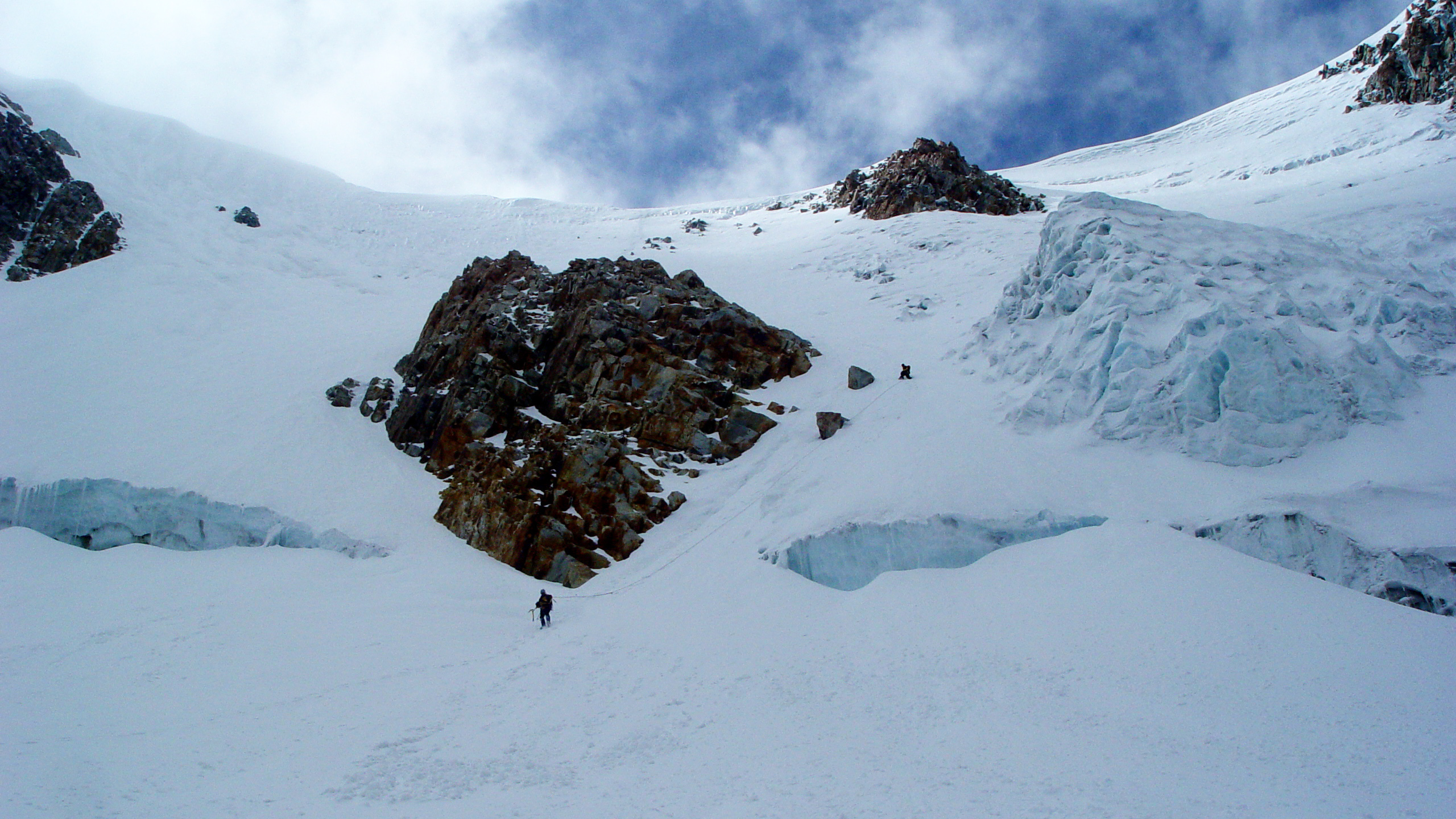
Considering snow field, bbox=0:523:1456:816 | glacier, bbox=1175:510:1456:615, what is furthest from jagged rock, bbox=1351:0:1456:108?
snow field, bbox=0:523:1456:816

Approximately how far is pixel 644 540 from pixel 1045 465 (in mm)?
10678

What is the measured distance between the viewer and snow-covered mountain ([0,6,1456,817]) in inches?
321

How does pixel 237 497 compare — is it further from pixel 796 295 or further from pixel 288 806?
pixel 796 295

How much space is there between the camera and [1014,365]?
2008 cm

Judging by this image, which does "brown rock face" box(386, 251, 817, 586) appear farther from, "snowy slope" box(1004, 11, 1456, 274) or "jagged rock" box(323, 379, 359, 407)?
"snowy slope" box(1004, 11, 1456, 274)

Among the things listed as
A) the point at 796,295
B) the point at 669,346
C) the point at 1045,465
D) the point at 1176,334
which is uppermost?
the point at 796,295

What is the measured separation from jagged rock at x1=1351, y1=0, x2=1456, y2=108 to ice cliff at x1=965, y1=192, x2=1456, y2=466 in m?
34.0

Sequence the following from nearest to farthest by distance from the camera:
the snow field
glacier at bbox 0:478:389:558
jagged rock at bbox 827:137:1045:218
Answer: the snow field, glacier at bbox 0:478:389:558, jagged rock at bbox 827:137:1045:218

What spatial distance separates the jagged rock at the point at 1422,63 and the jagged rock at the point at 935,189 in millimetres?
20513

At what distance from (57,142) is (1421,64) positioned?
90.6m

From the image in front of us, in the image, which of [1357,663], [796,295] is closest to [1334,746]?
[1357,663]

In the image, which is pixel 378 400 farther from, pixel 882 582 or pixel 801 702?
pixel 801 702

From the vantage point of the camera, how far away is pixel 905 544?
562 inches

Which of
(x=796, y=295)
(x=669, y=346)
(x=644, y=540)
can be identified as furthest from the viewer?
(x=796, y=295)
